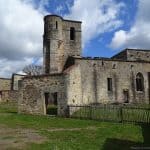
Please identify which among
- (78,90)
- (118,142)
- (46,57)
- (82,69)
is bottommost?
(118,142)

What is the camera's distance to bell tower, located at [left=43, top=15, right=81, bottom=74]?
119 feet

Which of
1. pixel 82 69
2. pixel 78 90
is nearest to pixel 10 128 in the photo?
pixel 78 90

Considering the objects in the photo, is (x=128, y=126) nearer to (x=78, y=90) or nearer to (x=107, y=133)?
(x=107, y=133)

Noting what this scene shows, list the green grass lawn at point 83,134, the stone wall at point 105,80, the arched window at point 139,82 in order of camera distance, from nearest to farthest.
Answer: the green grass lawn at point 83,134
the stone wall at point 105,80
the arched window at point 139,82

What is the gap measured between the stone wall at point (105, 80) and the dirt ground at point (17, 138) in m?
11.5

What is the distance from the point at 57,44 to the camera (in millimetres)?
36469

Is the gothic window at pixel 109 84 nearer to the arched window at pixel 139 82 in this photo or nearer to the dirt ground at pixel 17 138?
the arched window at pixel 139 82

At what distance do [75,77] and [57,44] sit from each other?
9538 mm

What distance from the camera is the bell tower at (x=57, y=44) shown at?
119ft

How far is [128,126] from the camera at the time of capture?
1867cm

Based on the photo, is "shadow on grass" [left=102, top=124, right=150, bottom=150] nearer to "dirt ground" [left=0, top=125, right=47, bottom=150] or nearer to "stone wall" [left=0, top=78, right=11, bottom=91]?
"dirt ground" [left=0, top=125, right=47, bottom=150]

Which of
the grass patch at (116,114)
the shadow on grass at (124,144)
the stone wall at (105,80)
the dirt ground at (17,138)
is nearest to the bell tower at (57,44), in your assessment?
the stone wall at (105,80)

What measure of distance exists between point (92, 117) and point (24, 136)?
27.1 ft

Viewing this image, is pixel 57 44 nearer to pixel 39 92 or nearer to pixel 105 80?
pixel 105 80
